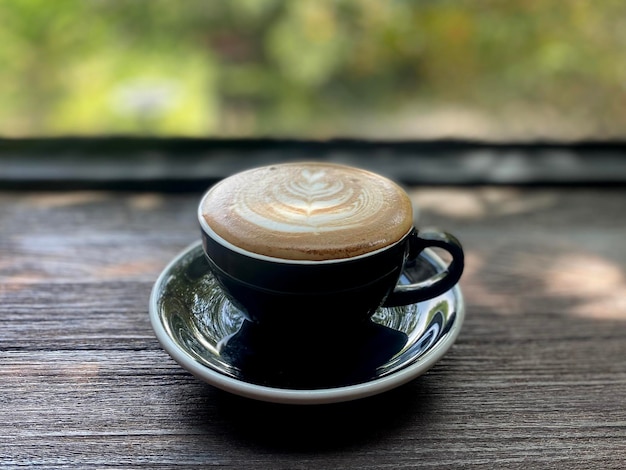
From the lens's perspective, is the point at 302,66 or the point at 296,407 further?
the point at 302,66

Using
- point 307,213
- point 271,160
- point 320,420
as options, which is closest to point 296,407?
point 320,420

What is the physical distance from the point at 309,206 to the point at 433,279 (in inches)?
4.6

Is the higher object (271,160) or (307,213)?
(307,213)

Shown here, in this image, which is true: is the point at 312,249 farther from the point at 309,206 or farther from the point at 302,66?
the point at 302,66

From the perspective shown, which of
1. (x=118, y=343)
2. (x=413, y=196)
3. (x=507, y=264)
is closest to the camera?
(x=118, y=343)

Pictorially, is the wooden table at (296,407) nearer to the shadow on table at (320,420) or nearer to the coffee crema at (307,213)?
the shadow on table at (320,420)

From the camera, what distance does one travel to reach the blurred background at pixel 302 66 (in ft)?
2.68

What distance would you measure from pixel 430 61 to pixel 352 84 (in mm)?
117

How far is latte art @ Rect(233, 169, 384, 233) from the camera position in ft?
1.36

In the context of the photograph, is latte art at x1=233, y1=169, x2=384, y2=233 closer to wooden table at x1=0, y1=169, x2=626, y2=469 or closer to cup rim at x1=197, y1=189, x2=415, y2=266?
cup rim at x1=197, y1=189, x2=415, y2=266

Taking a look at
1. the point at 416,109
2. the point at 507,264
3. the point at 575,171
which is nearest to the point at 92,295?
the point at 507,264

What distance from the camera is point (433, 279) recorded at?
1.53 ft

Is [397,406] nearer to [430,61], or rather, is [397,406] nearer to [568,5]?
[430,61]

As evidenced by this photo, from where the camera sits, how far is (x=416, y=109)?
2.84 ft
